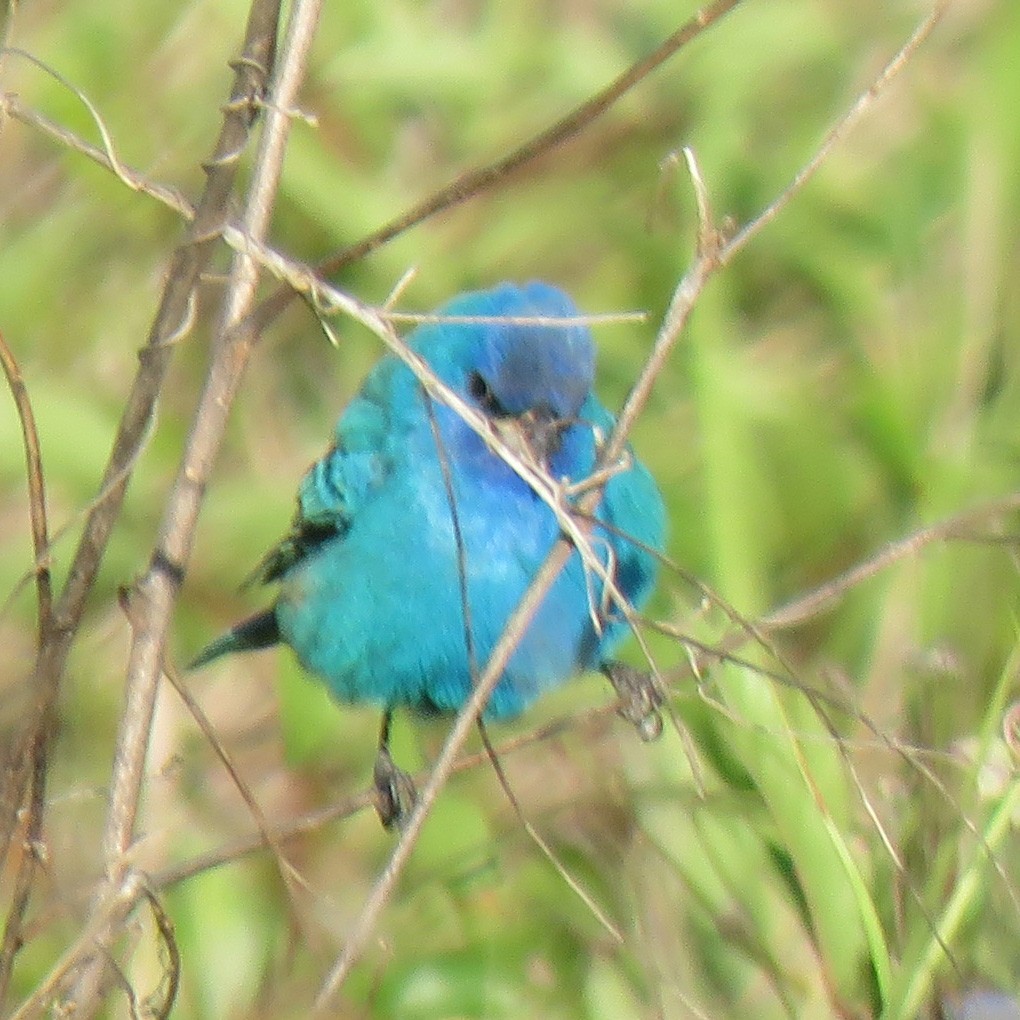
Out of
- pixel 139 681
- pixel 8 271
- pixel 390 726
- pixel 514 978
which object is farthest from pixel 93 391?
pixel 139 681

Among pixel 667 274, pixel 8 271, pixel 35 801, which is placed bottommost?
pixel 667 274

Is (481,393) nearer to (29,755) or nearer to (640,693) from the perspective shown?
(640,693)

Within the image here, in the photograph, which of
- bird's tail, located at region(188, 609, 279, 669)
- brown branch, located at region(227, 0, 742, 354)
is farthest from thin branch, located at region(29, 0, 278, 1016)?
bird's tail, located at region(188, 609, 279, 669)

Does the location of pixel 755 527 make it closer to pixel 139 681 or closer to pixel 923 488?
pixel 923 488

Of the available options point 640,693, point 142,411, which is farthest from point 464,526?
point 142,411

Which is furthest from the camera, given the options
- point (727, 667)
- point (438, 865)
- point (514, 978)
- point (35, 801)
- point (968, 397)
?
point (968, 397)

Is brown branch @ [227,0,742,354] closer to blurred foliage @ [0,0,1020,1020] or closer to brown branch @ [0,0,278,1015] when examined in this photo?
brown branch @ [0,0,278,1015]
